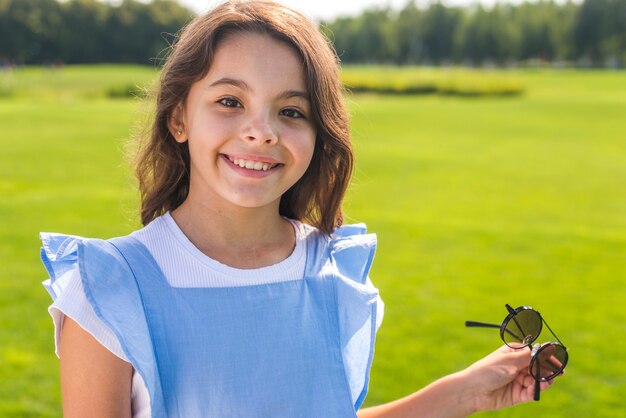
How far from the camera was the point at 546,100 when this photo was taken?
105 feet

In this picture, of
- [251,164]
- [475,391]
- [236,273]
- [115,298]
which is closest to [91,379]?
[115,298]

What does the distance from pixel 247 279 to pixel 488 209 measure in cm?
888

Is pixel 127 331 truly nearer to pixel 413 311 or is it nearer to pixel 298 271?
pixel 298 271

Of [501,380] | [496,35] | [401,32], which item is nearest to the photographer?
[501,380]

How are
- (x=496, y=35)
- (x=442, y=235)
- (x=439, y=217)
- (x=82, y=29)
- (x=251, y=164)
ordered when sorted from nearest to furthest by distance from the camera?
(x=251, y=164) → (x=442, y=235) → (x=439, y=217) → (x=82, y=29) → (x=496, y=35)

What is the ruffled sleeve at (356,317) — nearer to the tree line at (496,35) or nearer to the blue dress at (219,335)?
the blue dress at (219,335)

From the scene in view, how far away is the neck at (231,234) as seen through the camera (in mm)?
1665

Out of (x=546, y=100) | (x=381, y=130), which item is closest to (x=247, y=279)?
(x=381, y=130)

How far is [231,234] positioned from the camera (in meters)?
1.70

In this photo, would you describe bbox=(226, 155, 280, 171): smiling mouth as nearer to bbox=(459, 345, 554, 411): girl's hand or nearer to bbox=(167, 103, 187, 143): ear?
bbox=(167, 103, 187, 143): ear

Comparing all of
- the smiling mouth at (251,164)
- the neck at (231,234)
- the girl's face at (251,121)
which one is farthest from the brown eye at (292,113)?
the neck at (231,234)

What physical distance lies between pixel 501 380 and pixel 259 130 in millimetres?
770

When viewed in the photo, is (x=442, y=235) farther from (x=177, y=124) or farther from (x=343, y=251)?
(x=177, y=124)

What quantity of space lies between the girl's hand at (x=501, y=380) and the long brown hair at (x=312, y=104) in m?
0.47
